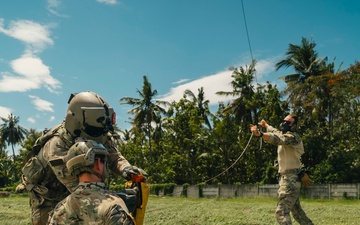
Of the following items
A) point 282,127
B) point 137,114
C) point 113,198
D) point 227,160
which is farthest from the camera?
point 137,114

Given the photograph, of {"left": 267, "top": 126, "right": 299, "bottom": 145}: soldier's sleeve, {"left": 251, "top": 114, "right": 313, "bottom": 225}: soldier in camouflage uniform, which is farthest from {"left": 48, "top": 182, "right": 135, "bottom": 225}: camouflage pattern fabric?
{"left": 267, "top": 126, "right": 299, "bottom": 145}: soldier's sleeve

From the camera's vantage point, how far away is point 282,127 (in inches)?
352

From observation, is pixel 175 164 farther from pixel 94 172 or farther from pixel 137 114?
pixel 94 172

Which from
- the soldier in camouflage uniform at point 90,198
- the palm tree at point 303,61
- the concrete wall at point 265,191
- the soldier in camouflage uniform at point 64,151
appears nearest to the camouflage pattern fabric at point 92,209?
the soldier in camouflage uniform at point 90,198

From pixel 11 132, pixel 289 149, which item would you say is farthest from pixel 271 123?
pixel 11 132

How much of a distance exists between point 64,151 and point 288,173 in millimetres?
5098

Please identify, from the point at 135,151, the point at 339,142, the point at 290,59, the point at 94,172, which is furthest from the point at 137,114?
the point at 94,172

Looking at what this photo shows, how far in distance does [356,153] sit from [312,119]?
561 centimetres

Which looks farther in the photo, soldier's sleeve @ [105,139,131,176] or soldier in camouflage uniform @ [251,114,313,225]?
soldier in camouflage uniform @ [251,114,313,225]

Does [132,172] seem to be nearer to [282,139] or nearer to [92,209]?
[92,209]

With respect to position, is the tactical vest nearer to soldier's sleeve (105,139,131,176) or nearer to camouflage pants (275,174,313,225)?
soldier's sleeve (105,139,131,176)

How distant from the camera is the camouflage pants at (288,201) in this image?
323 inches

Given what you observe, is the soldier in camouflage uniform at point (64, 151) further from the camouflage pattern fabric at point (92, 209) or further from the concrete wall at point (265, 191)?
the concrete wall at point (265, 191)

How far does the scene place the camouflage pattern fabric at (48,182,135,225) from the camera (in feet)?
10.4
